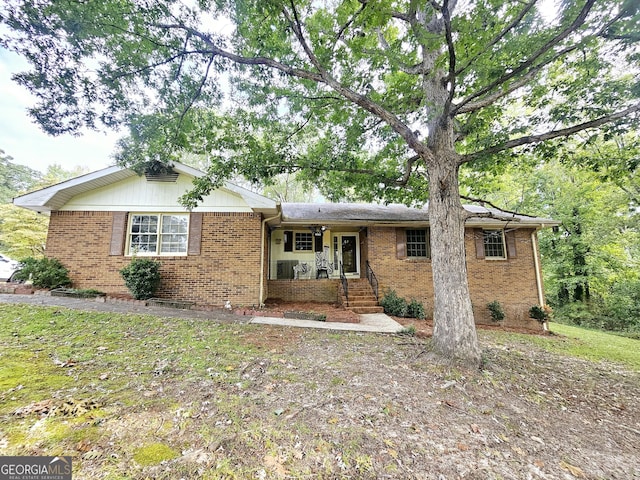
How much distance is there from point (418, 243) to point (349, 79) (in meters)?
6.92

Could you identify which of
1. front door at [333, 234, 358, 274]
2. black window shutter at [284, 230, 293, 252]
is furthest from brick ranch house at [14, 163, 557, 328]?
front door at [333, 234, 358, 274]

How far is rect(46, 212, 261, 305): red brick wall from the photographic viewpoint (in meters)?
8.45

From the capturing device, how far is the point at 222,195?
8.93m

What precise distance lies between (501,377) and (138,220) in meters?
10.7

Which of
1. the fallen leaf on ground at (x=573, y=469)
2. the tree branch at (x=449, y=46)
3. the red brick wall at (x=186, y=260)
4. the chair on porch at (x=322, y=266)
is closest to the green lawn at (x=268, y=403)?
the fallen leaf on ground at (x=573, y=469)

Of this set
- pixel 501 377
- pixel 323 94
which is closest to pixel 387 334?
pixel 501 377

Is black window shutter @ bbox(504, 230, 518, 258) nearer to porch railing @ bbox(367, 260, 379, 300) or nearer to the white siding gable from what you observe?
porch railing @ bbox(367, 260, 379, 300)

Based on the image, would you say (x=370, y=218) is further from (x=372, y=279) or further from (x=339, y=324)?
(x=339, y=324)

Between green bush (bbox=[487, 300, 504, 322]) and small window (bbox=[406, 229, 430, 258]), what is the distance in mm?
3094

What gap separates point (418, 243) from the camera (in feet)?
35.6

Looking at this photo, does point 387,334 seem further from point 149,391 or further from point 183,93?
point 183,93

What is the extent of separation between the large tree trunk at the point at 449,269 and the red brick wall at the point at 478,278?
5.60 metres

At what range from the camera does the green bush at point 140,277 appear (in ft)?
25.5

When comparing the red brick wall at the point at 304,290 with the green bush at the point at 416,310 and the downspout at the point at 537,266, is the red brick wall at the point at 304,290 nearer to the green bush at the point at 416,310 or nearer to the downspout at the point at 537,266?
the green bush at the point at 416,310
